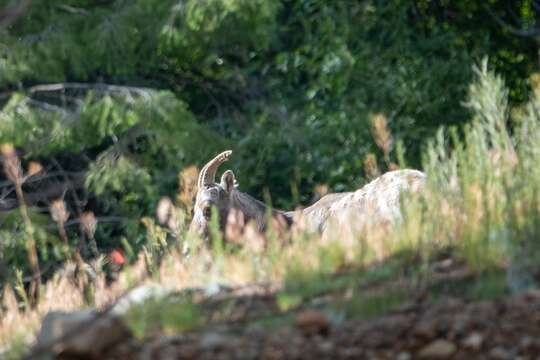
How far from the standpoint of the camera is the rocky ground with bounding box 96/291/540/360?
479 centimetres

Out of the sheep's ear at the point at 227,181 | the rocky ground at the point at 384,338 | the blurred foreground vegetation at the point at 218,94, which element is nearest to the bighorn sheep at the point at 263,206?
the sheep's ear at the point at 227,181

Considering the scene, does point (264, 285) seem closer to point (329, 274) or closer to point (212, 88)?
point (329, 274)

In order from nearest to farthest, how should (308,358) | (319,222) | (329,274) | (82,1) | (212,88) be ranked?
(308,358) → (329,274) → (319,222) → (82,1) → (212,88)

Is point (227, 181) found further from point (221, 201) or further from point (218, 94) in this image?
point (218, 94)

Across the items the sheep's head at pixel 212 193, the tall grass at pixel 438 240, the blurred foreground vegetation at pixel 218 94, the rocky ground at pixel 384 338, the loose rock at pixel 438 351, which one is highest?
the blurred foreground vegetation at pixel 218 94

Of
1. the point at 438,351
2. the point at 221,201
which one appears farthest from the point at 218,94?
A: the point at 438,351

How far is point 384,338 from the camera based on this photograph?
16.1 feet

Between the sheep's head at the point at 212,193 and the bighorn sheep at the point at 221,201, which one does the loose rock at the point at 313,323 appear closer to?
the bighorn sheep at the point at 221,201

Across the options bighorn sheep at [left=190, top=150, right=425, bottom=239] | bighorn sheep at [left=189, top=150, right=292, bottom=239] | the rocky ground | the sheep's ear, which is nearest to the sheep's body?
bighorn sheep at [left=190, top=150, right=425, bottom=239]

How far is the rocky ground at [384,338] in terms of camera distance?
479 centimetres

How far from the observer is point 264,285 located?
229 inches

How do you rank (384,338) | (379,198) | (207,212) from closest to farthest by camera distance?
(384,338), (379,198), (207,212)

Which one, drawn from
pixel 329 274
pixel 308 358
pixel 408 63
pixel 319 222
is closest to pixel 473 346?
pixel 308 358

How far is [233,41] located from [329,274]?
32.9ft
